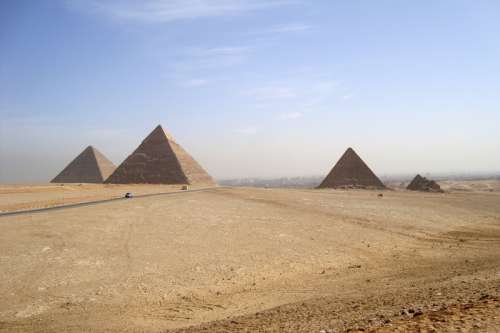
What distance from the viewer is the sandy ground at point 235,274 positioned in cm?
666

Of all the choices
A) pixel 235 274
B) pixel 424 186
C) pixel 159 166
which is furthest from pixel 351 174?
pixel 235 274

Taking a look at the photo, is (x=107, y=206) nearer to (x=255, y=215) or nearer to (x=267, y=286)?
(x=255, y=215)

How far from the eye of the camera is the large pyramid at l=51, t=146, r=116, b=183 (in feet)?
237

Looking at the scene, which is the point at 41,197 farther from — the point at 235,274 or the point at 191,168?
the point at 191,168

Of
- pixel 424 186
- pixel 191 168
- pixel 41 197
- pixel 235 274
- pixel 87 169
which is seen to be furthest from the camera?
pixel 87 169

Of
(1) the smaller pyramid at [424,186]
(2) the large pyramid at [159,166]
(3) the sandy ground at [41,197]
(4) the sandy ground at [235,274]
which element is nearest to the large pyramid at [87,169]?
(2) the large pyramid at [159,166]

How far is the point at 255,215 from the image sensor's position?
2033 centimetres

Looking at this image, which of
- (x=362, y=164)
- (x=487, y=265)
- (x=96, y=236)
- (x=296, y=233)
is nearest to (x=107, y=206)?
Result: (x=96, y=236)

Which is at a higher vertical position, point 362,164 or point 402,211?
point 362,164

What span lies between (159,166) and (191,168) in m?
4.92

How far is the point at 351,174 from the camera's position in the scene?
5616 cm

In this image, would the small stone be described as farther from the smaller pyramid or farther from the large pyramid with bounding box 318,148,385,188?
the smaller pyramid

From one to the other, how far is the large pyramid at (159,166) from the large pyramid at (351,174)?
19.3m

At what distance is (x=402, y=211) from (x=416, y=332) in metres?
23.0
